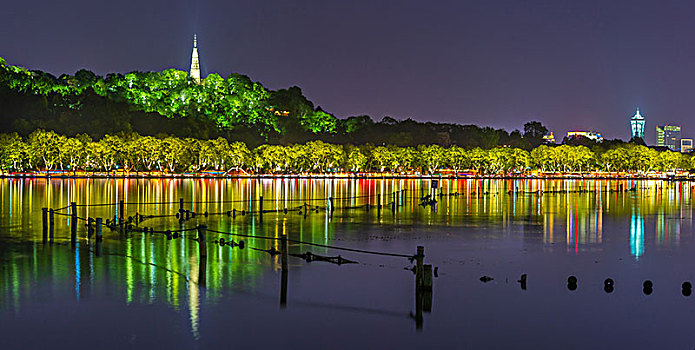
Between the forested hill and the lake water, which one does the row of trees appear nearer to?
the forested hill

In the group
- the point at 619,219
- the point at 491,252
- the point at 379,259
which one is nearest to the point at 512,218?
the point at 619,219

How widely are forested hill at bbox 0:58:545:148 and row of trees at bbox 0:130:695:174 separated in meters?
10.6

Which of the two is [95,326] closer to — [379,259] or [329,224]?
[379,259]

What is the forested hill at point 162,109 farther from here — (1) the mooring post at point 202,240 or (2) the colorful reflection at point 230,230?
(1) the mooring post at point 202,240

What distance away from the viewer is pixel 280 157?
14425cm

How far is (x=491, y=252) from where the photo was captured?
32.2m

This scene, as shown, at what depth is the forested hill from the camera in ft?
461

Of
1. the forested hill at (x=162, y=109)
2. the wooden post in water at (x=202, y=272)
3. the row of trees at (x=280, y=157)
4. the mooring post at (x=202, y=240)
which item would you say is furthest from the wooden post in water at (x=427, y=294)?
the forested hill at (x=162, y=109)

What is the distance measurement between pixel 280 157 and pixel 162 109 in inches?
1580

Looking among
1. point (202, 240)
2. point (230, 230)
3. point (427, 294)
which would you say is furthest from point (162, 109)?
point (427, 294)

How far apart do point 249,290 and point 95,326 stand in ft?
17.8

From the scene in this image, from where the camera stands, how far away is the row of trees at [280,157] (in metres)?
122

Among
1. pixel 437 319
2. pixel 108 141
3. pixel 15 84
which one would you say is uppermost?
pixel 15 84

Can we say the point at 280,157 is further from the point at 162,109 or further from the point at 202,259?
the point at 202,259
